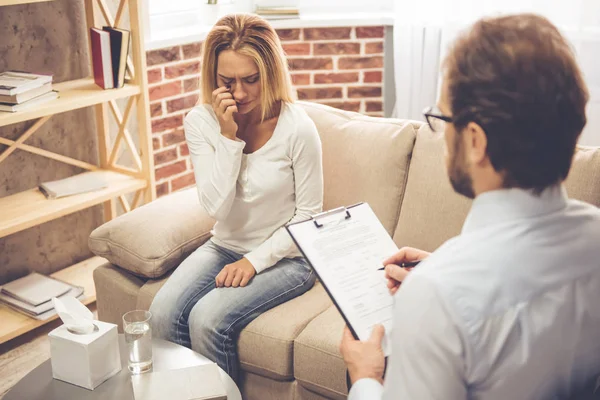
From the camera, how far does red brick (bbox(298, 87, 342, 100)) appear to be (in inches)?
137

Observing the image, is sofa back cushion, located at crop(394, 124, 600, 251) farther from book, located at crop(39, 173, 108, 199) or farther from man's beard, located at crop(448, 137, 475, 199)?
book, located at crop(39, 173, 108, 199)

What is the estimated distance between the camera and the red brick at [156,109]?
3.11 meters

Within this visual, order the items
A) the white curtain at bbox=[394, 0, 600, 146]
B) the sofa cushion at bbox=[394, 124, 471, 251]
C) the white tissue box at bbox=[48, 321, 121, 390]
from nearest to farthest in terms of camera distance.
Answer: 1. the white tissue box at bbox=[48, 321, 121, 390]
2. the sofa cushion at bbox=[394, 124, 471, 251]
3. the white curtain at bbox=[394, 0, 600, 146]

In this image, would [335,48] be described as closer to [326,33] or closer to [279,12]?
[326,33]

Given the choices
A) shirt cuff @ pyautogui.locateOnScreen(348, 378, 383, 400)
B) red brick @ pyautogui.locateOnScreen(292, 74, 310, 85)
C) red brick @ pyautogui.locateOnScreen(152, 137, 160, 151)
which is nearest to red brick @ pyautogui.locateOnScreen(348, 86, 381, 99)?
red brick @ pyautogui.locateOnScreen(292, 74, 310, 85)

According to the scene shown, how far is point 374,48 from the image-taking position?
134 inches

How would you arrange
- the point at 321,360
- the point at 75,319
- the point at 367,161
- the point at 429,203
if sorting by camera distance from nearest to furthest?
the point at 75,319 < the point at 321,360 < the point at 429,203 < the point at 367,161

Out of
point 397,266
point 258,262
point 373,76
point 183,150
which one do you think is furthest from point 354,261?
point 373,76

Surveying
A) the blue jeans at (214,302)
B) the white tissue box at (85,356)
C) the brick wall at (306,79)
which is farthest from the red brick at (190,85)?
the white tissue box at (85,356)

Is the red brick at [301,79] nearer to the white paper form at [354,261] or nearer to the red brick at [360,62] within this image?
the red brick at [360,62]

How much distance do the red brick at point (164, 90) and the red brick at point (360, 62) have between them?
814mm

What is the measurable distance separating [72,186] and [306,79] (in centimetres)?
129

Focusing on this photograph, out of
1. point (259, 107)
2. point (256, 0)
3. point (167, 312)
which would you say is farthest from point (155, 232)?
point (256, 0)

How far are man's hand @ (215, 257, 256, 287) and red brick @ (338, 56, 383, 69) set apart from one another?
1.69 meters
